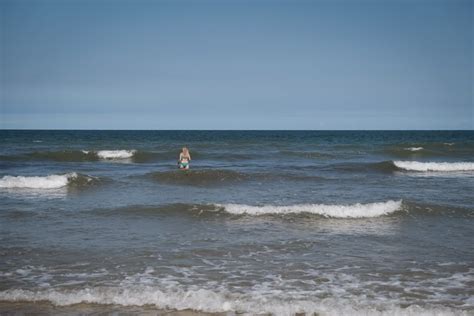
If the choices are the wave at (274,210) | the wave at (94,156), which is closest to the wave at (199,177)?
the wave at (274,210)

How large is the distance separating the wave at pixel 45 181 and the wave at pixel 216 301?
12.1 meters

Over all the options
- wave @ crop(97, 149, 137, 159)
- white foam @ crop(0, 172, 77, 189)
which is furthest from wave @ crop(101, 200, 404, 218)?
wave @ crop(97, 149, 137, 159)

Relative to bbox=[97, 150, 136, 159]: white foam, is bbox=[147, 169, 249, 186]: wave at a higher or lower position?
lower

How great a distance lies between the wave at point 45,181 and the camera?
1716cm

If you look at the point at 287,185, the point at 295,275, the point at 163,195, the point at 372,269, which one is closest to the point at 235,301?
the point at 295,275

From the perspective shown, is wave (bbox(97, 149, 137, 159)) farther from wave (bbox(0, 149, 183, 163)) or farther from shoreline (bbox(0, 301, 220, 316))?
shoreline (bbox(0, 301, 220, 316))

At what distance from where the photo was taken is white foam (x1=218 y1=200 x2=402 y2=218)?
12.2 metres

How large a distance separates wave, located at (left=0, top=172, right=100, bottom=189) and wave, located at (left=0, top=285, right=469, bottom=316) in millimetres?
12145

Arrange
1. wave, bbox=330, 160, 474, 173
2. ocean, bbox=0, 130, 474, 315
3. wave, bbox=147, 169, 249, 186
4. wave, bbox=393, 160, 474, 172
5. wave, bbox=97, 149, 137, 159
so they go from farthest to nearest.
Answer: wave, bbox=97, 149, 137, 159 → wave, bbox=393, 160, 474, 172 → wave, bbox=330, 160, 474, 173 → wave, bbox=147, 169, 249, 186 → ocean, bbox=0, 130, 474, 315

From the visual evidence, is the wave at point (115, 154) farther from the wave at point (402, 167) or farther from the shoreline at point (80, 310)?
the shoreline at point (80, 310)

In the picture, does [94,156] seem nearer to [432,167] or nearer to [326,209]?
[432,167]

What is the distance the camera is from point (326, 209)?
12.4m

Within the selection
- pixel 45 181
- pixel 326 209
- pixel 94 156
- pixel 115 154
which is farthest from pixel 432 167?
pixel 94 156

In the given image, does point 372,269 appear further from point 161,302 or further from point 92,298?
point 92,298
